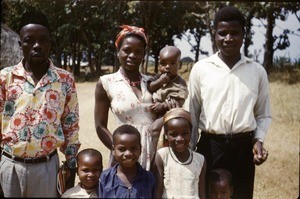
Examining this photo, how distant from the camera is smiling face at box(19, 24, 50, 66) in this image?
270 centimetres

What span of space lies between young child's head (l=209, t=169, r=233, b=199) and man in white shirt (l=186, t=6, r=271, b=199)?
0.20ft

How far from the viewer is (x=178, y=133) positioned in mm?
2877

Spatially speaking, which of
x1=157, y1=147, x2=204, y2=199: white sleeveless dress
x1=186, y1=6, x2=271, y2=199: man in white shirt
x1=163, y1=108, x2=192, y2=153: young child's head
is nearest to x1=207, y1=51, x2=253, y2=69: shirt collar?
x1=186, y1=6, x2=271, y2=199: man in white shirt

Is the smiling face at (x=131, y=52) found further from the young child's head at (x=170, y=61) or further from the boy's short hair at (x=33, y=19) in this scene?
the boy's short hair at (x=33, y=19)

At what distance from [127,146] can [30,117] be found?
0.72m

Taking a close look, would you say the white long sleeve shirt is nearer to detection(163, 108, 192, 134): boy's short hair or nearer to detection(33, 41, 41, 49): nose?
detection(163, 108, 192, 134): boy's short hair

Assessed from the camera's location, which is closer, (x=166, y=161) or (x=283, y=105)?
(x=166, y=161)

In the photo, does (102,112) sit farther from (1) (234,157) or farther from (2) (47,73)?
(1) (234,157)

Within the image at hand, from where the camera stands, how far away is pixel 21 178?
9.01ft

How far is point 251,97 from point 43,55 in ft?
5.24

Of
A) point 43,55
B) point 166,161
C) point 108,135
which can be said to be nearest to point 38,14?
point 43,55

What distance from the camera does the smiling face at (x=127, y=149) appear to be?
8.73ft

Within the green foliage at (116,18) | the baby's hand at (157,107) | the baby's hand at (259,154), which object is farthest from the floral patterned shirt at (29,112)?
the green foliage at (116,18)

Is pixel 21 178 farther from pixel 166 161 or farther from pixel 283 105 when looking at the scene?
pixel 283 105
